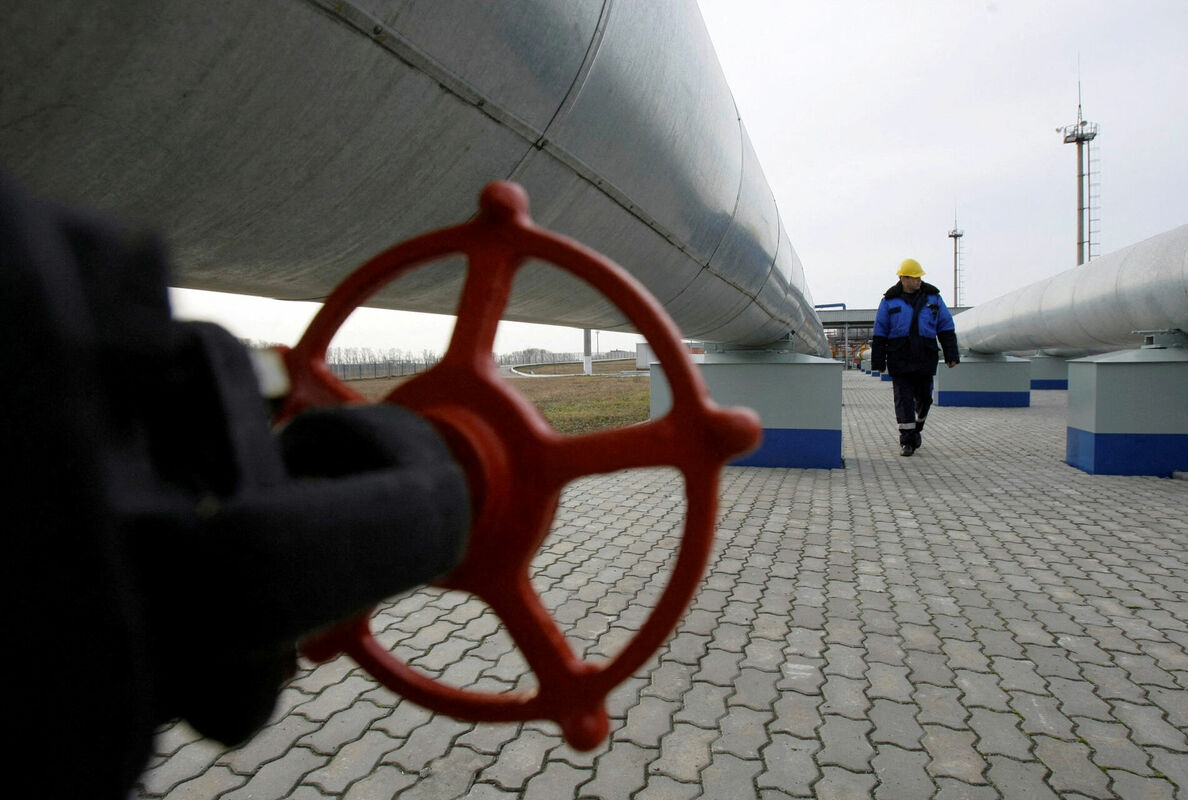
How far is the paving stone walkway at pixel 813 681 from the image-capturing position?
153cm

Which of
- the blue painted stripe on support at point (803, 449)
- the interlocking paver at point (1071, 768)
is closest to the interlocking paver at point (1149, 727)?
the interlocking paver at point (1071, 768)

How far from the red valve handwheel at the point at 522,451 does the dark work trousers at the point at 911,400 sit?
5.51 metres

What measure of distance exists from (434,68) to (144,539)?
2.50ft

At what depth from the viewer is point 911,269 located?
5.61 meters

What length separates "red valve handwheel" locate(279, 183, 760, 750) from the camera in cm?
47

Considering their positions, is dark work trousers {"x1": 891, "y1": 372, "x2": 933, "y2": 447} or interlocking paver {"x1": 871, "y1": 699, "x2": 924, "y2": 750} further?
dark work trousers {"x1": 891, "y1": 372, "x2": 933, "y2": 447}

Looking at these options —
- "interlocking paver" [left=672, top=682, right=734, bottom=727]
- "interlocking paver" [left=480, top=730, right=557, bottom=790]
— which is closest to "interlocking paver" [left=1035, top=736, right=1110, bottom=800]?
"interlocking paver" [left=672, top=682, right=734, bottom=727]

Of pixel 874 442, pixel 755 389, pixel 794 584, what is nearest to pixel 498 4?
pixel 794 584

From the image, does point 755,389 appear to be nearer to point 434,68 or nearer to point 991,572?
point 991,572

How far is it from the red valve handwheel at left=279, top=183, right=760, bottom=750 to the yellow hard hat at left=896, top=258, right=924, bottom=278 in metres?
5.69

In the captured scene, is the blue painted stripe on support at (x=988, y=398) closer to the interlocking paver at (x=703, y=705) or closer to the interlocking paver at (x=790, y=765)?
the interlocking paver at (x=703, y=705)

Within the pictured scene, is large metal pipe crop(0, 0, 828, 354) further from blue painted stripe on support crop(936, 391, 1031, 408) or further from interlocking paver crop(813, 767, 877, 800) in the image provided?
blue painted stripe on support crop(936, 391, 1031, 408)

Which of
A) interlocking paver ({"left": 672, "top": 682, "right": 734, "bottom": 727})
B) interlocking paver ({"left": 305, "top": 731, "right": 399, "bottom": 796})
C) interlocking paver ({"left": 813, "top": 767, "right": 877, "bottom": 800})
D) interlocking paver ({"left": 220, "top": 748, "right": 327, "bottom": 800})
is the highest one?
interlocking paver ({"left": 220, "top": 748, "right": 327, "bottom": 800})

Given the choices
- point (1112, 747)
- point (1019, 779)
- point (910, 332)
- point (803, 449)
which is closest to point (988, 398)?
point (910, 332)
